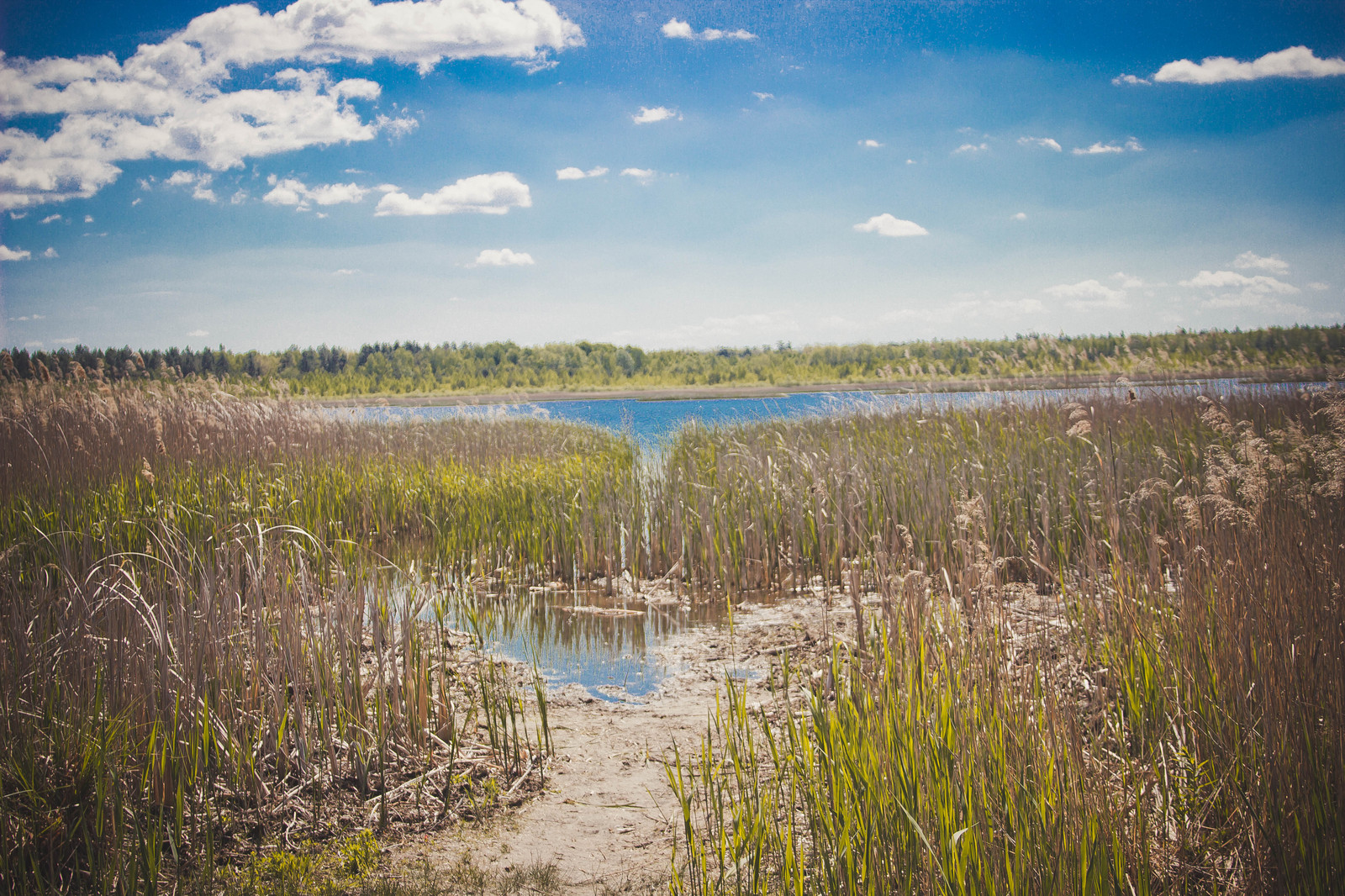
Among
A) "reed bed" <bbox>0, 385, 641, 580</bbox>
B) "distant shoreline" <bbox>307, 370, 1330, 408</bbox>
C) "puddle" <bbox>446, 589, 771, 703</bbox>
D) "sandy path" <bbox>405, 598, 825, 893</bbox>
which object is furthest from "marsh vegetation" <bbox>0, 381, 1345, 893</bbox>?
"distant shoreline" <bbox>307, 370, 1330, 408</bbox>

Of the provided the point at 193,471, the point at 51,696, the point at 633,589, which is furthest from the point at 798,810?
the point at 193,471

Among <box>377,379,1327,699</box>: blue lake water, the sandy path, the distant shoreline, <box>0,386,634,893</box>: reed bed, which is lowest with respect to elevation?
<box>377,379,1327,699</box>: blue lake water

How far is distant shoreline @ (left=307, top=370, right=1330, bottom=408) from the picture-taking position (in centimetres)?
1259

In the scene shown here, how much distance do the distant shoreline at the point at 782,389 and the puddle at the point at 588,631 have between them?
7.56 metres

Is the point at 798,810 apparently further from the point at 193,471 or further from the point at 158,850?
the point at 193,471

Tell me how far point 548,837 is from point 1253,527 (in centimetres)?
374

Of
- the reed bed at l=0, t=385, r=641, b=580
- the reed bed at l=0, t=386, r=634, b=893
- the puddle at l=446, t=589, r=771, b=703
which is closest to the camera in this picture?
the reed bed at l=0, t=386, r=634, b=893

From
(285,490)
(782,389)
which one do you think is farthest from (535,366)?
(285,490)

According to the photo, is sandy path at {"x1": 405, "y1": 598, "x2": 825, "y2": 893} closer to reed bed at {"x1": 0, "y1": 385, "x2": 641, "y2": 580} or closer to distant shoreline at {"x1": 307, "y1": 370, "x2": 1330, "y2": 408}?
reed bed at {"x1": 0, "y1": 385, "x2": 641, "y2": 580}

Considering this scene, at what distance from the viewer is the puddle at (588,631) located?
4883mm

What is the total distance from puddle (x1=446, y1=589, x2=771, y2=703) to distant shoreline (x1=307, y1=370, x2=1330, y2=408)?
7.56 metres

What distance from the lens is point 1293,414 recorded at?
29.7ft

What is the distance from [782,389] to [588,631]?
6000 cm

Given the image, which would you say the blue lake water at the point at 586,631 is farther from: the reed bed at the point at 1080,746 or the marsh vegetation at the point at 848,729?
the reed bed at the point at 1080,746
